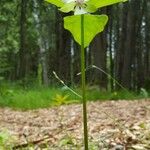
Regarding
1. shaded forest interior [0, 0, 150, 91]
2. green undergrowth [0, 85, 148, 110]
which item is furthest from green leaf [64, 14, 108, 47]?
green undergrowth [0, 85, 148, 110]

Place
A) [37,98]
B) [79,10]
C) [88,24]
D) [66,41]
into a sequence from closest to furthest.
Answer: [79,10]
[88,24]
[37,98]
[66,41]

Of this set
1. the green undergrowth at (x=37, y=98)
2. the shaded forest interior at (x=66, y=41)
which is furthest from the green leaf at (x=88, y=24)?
the green undergrowth at (x=37, y=98)

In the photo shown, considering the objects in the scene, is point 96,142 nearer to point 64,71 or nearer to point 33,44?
point 64,71

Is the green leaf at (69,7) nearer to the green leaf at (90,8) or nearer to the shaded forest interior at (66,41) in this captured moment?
the green leaf at (90,8)

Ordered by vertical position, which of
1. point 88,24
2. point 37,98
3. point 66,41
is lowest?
point 37,98

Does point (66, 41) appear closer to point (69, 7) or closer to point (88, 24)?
point (88, 24)

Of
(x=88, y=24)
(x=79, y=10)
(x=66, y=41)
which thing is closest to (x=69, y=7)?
(x=79, y=10)

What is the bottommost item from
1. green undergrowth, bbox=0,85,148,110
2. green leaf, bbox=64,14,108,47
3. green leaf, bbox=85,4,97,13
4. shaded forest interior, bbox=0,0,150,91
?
green undergrowth, bbox=0,85,148,110

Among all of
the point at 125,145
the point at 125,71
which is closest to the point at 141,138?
the point at 125,145

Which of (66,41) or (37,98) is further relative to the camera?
(66,41)

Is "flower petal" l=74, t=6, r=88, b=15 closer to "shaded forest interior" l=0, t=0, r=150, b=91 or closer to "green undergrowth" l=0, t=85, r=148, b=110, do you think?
"shaded forest interior" l=0, t=0, r=150, b=91

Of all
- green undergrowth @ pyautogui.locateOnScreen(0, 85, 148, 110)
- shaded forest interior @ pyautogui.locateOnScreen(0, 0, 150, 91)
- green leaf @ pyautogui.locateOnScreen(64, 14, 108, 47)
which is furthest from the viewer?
shaded forest interior @ pyautogui.locateOnScreen(0, 0, 150, 91)
